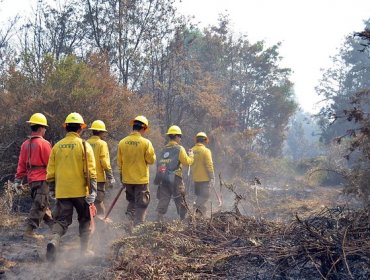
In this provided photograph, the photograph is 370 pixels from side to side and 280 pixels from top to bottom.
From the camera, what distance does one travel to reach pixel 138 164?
7.03 metres

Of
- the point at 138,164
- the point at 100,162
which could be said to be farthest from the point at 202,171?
the point at 100,162

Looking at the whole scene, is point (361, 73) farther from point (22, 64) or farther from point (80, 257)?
point (80, 257)

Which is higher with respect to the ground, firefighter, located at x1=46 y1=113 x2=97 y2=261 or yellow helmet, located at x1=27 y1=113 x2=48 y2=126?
yellow helmet, located at x1=27 y1=113 x2=48 y2=126

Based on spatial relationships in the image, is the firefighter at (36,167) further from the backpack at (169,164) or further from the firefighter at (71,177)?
the backpack at (169,164)

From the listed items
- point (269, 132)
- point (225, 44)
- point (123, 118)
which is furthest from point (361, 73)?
point (123, 118)

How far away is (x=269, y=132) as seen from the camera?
32281 millimetres

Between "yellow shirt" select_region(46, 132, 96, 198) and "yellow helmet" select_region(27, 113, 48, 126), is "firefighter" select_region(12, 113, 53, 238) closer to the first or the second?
"yellow helmet" select_region(27, 113, 48, 126)

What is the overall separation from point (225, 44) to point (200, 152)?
18.3 meters

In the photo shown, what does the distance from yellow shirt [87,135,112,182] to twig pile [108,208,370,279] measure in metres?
2.00

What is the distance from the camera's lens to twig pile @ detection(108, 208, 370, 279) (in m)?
4.07

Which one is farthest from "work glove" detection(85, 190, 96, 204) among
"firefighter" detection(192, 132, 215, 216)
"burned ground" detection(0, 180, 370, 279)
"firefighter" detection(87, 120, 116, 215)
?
"firefighter" detection(192, 132, 215, 216)

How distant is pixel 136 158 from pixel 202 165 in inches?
95.8

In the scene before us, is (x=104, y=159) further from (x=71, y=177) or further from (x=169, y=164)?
(x=71, y=177)

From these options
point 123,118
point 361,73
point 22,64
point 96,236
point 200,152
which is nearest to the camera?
point 96,236
